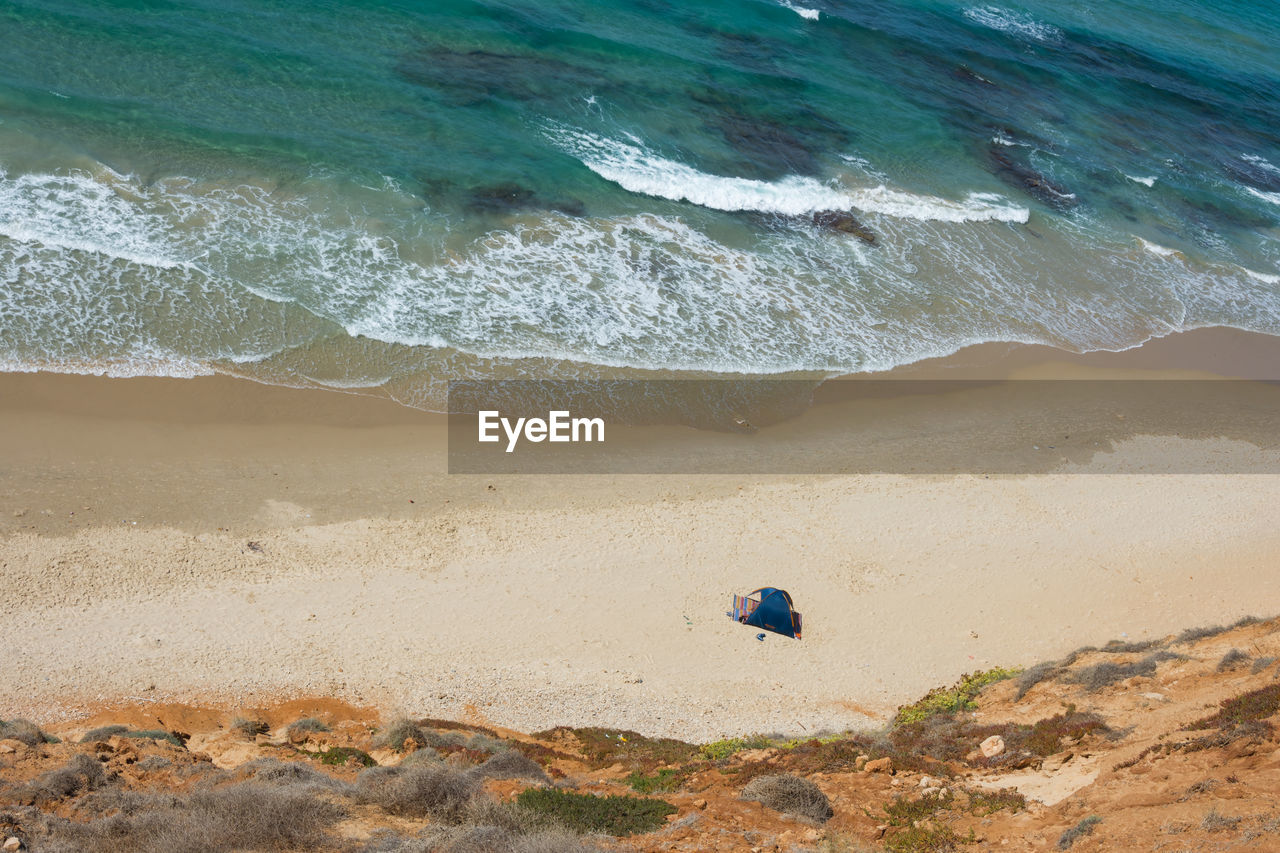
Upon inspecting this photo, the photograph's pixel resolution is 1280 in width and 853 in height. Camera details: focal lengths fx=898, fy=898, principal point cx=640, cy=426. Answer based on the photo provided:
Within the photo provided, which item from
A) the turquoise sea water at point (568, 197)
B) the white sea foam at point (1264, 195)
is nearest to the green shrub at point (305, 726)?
the turquoise sea water at point (568, 197)

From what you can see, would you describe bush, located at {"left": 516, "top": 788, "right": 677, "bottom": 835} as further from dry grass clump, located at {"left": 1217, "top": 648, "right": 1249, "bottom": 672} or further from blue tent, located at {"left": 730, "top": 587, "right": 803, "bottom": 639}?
dry grass clump, located at {"left": 1217, "top": 648, "right": 1249, "bottom": 672}

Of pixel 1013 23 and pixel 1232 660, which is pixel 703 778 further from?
pixel 1013 23

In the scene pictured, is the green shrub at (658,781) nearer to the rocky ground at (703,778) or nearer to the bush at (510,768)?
the rocky ground at (703,778)

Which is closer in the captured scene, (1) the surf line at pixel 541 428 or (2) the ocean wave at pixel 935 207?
(1) the surf line at pixel 541 428

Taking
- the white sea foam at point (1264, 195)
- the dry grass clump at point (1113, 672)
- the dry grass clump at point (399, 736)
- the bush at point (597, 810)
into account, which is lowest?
the dry grass clump at point (399, 736)

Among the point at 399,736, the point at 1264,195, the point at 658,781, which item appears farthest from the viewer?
the point at 1264,195

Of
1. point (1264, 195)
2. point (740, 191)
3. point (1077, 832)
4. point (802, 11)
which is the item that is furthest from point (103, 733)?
point (1264, 195)

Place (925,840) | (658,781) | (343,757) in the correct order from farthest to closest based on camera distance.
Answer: (343,757), (658,781), (925,840)
